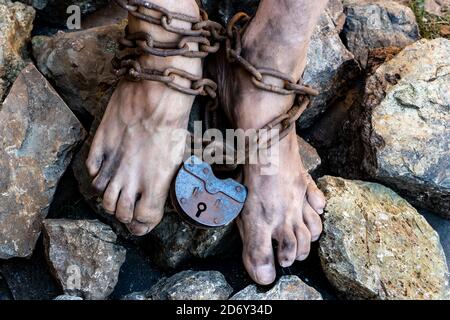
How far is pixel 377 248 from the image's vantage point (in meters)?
1.56

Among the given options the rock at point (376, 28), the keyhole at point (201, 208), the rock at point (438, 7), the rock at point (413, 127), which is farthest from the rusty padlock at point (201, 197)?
the rock at point (438, 7)

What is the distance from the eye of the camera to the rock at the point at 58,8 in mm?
1822

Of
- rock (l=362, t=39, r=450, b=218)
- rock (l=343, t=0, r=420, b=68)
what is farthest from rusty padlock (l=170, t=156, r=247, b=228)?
rock (l=343, t=0, r=420, b=68)

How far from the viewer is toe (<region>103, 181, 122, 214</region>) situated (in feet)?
4.94

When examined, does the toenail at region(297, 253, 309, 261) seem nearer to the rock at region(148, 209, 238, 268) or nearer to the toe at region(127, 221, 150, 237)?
the rock at region(148, 209, 238, 268)

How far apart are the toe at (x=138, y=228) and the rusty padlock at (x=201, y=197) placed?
9 cm

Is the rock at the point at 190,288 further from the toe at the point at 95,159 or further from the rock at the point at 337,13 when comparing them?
the rock at the point at 337,13

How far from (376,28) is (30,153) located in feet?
3.58

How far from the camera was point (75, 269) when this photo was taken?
1.49m

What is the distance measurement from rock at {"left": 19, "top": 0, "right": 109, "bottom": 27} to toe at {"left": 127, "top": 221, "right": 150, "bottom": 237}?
2.20 ft

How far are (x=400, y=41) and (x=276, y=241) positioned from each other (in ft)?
2.60

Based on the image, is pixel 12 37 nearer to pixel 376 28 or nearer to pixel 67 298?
pixel 67 298
